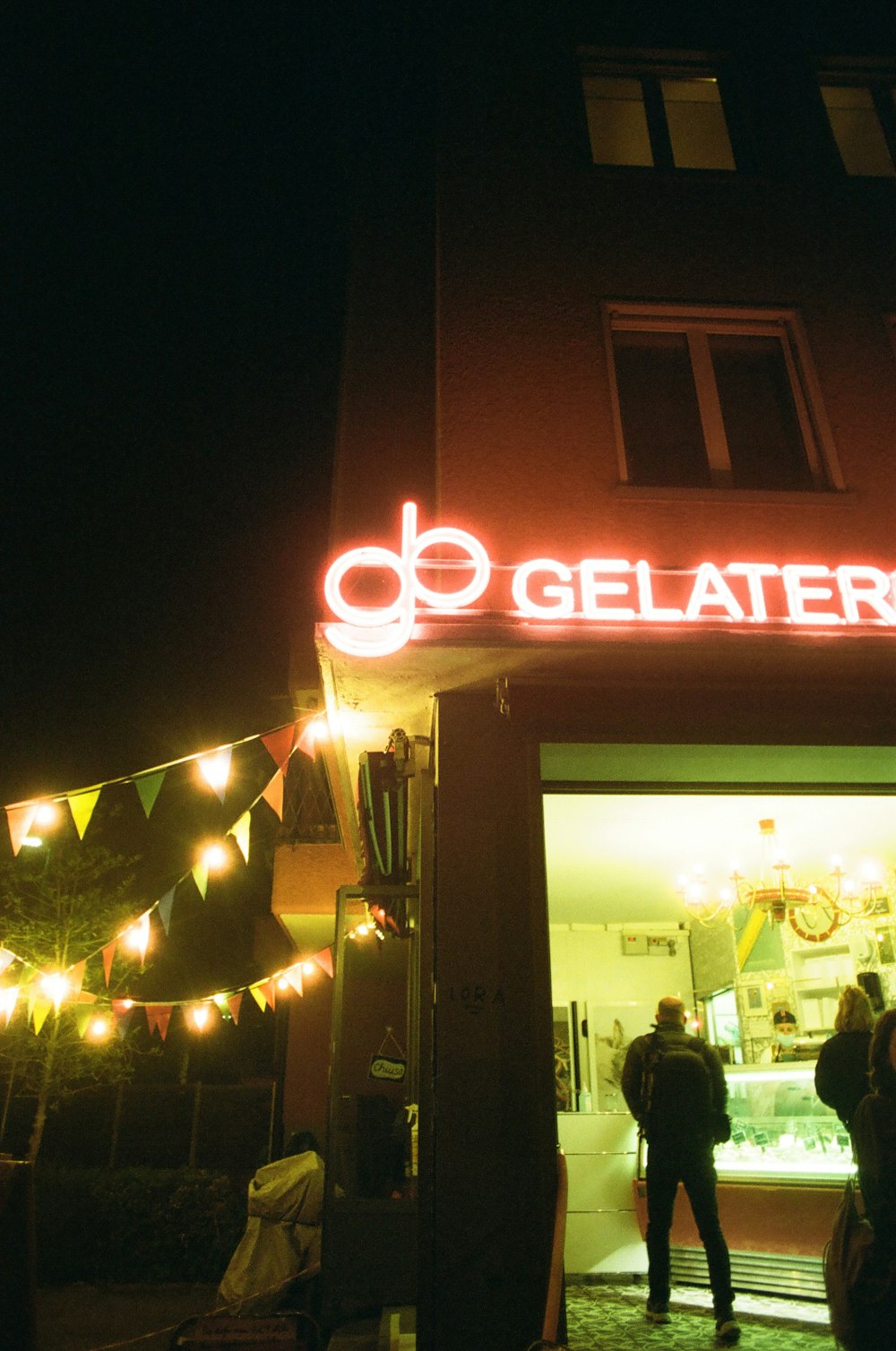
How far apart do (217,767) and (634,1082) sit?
166 inches

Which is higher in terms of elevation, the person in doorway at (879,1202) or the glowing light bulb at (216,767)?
the glowing light bulb at (216,767)

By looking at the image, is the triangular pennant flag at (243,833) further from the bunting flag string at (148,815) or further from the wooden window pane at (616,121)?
the wooden window pane at (616,121)

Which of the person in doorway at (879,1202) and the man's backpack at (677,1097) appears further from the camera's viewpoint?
the man's backpack at (677,1097)

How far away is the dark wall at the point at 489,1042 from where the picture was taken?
4.59 m

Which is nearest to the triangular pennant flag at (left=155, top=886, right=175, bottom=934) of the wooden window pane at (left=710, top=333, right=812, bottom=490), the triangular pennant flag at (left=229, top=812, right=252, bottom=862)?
the triangular pennant flag at (left=229, top=812, right=252, bottom=862)

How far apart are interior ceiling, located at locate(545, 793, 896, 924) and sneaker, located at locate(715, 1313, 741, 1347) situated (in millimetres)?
3332

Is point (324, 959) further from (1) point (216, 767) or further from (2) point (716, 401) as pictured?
(2) point (716, 401)

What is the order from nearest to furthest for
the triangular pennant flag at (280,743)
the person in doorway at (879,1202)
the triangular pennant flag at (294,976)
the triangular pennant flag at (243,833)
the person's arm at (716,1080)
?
the person in doorway at (879,1202) < the person's arm at (716,1080) < the triangular pennant flag at (280,743) < the triangular pennant flag at (243,833) < the triangular pennant flag at (294,976)

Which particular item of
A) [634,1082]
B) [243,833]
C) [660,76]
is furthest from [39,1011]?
[660,76]

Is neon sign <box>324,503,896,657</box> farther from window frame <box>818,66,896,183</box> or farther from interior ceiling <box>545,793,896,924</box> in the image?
window frame <box>818,66,896,183</box>

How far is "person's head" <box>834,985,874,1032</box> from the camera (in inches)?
251

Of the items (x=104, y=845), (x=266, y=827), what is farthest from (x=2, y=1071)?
(x=266, y=827)

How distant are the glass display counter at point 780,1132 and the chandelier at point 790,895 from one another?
55.1 inches

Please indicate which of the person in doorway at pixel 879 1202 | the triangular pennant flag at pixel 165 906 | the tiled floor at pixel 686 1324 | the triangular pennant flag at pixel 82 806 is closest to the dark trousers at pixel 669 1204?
the tiled floor at pixel 686 1324
